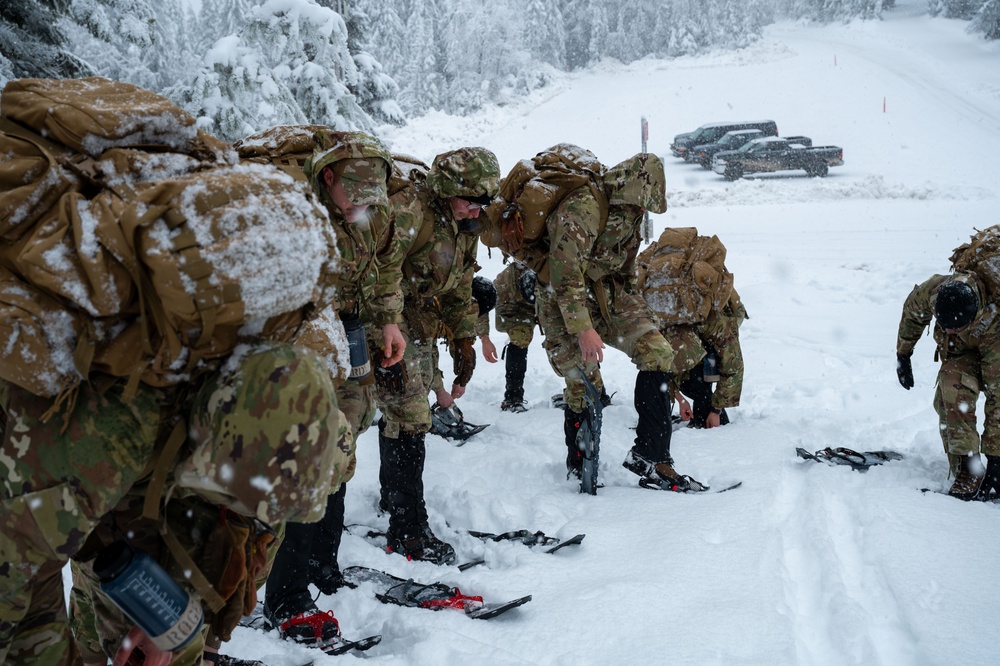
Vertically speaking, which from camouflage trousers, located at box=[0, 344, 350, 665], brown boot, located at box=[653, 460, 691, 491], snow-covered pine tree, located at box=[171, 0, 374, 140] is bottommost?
brown boot, located at box=[653, 460, 691, 491]

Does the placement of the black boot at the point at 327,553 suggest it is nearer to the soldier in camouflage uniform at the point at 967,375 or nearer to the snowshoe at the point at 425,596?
the snowshoe at the point at 425,596

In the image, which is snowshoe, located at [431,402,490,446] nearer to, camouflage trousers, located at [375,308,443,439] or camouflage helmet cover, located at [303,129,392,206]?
camouflage trousers, located at [375,308,443,439]

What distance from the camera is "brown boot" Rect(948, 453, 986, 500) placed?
480cm

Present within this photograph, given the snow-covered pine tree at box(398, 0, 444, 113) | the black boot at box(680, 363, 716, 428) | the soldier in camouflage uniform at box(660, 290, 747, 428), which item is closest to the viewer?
the soldier in camouflage uniform at box(660, 290, 747, 428)

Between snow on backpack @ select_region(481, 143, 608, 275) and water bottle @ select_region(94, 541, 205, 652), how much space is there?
11.2ft

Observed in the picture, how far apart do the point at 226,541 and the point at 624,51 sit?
1972 inches

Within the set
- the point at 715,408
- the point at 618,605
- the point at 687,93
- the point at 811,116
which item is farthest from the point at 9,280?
the point at 687,93

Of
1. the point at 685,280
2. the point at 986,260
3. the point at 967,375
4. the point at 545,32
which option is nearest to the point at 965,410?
the point at 967,375

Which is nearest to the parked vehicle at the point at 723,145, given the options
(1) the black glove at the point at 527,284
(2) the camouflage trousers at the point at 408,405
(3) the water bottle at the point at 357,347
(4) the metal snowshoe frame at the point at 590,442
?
(1) the black glove at the point at 527,284

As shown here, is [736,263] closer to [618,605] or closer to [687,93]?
[618,605]

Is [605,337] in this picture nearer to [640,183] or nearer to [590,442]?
[590,442]

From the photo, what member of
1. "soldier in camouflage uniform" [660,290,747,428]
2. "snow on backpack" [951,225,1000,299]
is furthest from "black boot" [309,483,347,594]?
"snow on backpack" [951,225,1000,299]

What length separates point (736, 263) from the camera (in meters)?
12.5

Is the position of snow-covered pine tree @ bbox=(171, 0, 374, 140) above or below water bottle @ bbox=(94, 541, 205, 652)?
above
